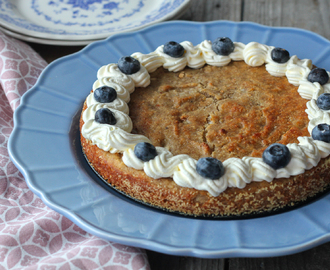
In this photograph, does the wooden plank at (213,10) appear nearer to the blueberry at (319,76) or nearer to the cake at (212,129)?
the cake at (212,129)

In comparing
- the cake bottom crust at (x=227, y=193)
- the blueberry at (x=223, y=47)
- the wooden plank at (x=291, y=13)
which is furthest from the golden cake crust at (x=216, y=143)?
the wooden plank at (x=291, y=13)

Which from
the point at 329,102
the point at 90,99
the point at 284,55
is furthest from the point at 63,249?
the point at 284,55

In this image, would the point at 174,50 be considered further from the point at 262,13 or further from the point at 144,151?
the point at 262,13

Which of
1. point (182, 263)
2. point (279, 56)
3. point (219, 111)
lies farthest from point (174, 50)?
point (182, 263)

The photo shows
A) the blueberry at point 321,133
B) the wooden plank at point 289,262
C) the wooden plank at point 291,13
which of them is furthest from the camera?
the wooden plank at point 291,13

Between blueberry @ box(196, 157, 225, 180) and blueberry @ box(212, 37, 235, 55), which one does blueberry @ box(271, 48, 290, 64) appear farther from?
blueberry @ box(196, 157, 225, 180)

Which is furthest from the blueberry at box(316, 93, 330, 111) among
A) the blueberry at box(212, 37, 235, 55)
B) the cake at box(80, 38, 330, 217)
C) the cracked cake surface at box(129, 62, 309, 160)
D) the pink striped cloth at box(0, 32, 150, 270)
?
the pink striped cloth at box(0, 32, 150, 270)

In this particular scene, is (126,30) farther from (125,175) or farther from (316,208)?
(316,208)
